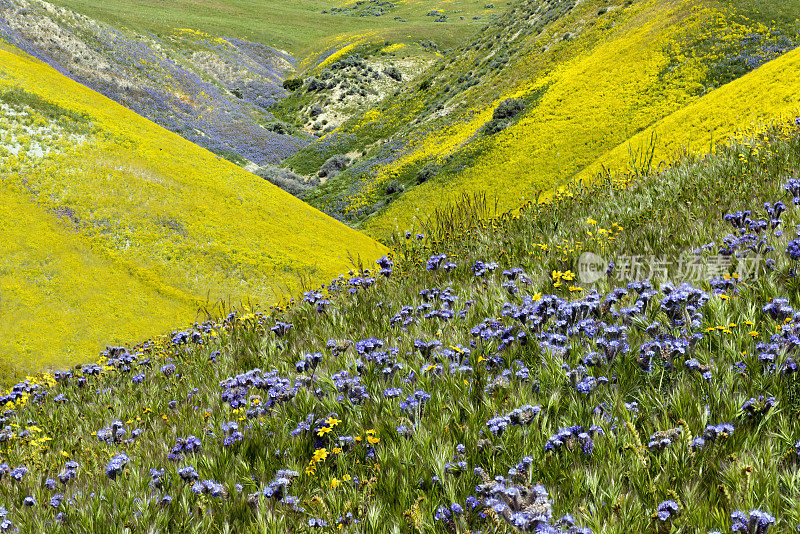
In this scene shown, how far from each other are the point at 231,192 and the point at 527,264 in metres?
11.4

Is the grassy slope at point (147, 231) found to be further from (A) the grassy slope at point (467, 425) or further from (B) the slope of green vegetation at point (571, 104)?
(B) the slope of green vegetation at point (571, 104)

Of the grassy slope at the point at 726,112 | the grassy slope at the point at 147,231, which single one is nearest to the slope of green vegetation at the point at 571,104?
the grassy slope at the point at 726,112

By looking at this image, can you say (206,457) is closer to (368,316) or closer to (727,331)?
→ (368,316)

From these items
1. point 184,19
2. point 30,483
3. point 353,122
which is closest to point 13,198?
point 30,483

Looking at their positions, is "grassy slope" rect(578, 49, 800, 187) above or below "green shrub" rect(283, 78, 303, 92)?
below

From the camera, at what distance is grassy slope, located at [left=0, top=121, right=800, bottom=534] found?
6.79ft

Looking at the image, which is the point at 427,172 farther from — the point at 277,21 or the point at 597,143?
the point at 277,21

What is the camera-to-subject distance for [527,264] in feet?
17.2

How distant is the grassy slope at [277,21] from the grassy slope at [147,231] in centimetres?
6829

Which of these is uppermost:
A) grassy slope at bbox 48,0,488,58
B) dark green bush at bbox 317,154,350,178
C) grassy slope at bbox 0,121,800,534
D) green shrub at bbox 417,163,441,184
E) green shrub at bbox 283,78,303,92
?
grassy slope at bbox 48,0,488,58

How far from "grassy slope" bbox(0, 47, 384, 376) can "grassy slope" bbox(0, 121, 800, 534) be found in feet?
17.2

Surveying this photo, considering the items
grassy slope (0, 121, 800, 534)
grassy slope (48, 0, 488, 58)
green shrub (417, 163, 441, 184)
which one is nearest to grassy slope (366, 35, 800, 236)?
green shrub (417, 163, 441, 184)

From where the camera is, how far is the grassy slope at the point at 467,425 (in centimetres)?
207

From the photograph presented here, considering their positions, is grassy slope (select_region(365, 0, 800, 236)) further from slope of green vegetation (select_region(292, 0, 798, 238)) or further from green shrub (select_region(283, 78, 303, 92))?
green shrub (select_region(283, 78, 303, 92))
